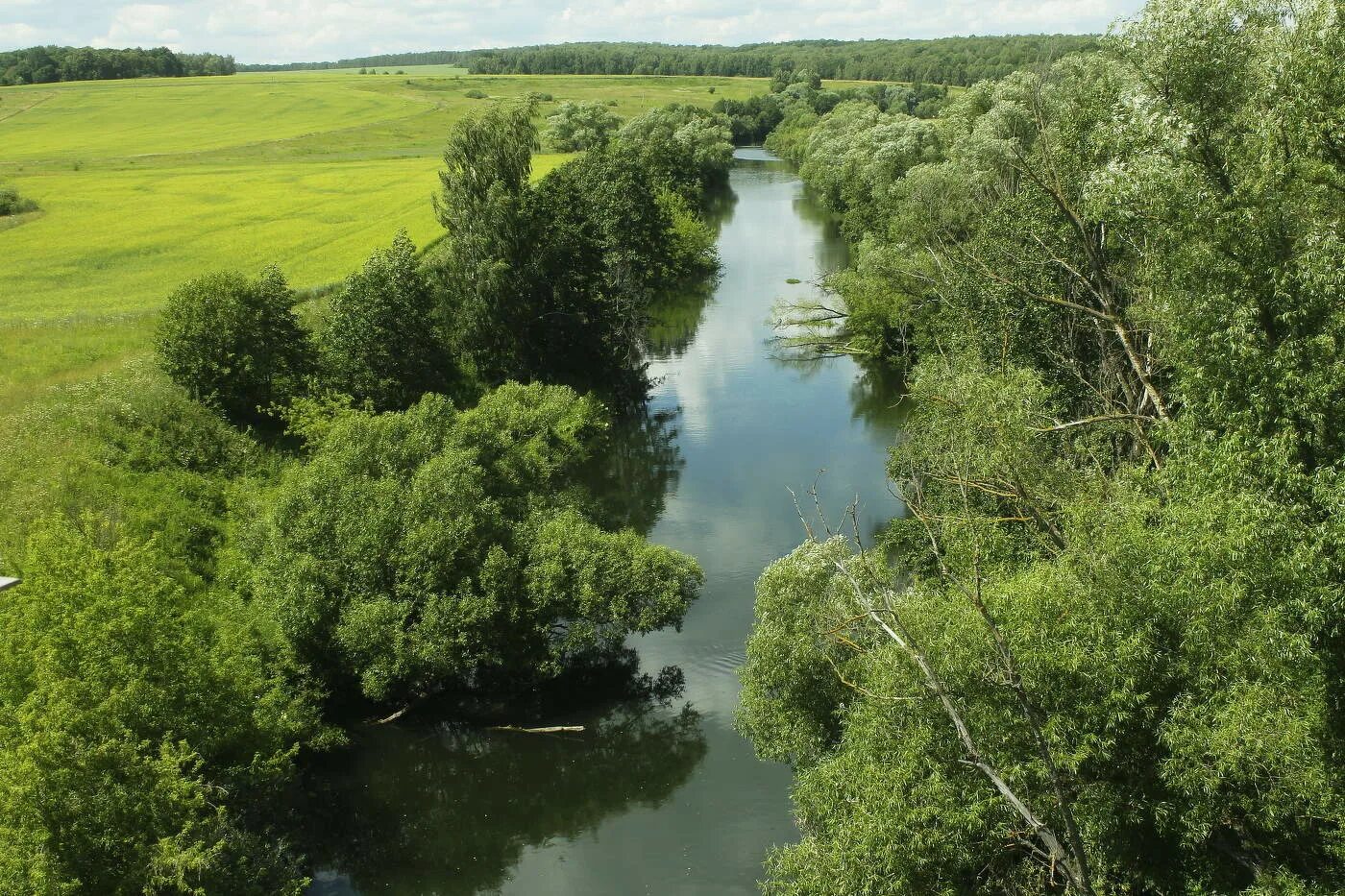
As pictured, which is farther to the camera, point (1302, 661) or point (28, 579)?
point (28, 579)

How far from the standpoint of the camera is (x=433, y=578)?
74.9 feet

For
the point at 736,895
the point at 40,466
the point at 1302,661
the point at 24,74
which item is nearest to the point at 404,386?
the point at 40,466

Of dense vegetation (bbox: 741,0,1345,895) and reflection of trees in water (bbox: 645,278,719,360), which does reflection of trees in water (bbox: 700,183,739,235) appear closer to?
reflection of trees in water (bbox: 645,278,719,360)

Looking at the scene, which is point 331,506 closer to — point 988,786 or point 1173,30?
point 988,786

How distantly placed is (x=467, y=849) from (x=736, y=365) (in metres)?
31.7

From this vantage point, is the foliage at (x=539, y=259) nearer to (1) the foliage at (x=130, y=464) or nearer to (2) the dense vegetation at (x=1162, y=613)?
(1) the foliage at (x=130, y=464)

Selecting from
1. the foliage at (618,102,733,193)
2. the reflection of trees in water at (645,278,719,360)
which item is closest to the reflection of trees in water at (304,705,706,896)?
the reflection of trees in water at (645,278,719,360)

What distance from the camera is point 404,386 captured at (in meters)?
36.6

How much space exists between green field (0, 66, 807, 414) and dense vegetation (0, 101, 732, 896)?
17.0 ft

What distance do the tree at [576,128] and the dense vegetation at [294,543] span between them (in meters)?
45.0

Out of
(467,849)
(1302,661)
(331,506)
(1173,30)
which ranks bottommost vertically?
(467,849)

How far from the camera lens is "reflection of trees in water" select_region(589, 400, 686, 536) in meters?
34.2

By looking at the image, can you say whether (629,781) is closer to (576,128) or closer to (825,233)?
(825,233)

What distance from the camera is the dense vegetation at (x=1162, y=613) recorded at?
39.1 ft
